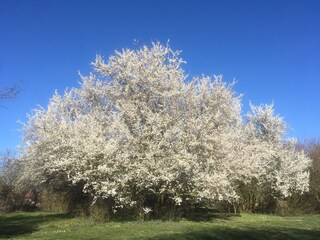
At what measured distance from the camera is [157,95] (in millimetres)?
24375

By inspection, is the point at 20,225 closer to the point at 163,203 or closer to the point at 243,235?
the point at 163,203

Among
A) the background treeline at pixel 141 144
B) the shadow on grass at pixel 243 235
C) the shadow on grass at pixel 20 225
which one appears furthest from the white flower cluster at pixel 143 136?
the shadow on grass at pixel 243 235

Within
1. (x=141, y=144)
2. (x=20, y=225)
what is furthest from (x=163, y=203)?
(x=20, y=225)

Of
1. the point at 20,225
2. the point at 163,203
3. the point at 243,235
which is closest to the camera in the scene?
the point at 243,235

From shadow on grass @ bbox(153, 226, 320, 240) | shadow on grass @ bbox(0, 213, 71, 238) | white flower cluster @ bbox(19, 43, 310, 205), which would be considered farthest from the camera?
white flower cluster @ bbox(19, 43, 310, 205)

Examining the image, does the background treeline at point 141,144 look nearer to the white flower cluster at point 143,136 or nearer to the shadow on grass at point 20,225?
the white flower cluster at point 143,136

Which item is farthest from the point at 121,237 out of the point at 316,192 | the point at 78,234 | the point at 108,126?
the point at 316,192

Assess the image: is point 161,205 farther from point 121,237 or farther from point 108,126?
point 121,237

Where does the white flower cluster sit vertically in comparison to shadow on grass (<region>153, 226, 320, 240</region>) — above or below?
above

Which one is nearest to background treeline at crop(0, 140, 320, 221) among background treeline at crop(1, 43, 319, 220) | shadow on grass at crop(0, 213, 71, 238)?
background treeline at crop(1, 43, 319, 220)

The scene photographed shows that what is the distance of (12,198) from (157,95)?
75.7 ft

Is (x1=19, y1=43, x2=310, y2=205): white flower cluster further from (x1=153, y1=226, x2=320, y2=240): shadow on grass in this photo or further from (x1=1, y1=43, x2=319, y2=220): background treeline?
(x1=153, y1=226, x2=320, y2=240): shadow on grass

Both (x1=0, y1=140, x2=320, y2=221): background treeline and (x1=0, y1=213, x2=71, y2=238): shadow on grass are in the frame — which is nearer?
(x1=0, y1=213, x2=71, y2=238): shadow on grass

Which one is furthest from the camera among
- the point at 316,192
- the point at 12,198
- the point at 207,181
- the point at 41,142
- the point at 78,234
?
the point at 12,198
